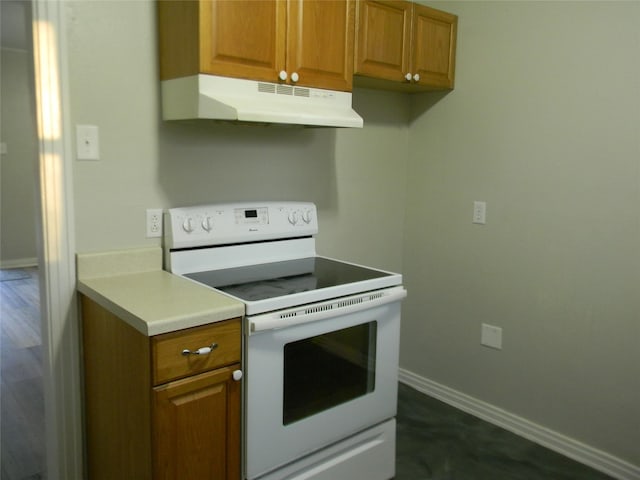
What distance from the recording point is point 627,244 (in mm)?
2131

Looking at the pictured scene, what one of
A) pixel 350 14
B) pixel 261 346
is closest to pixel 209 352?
pixel 261 346

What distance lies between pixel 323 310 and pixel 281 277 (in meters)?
0.32

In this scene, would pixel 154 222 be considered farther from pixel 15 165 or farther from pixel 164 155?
pixel 15 165

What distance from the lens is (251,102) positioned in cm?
183

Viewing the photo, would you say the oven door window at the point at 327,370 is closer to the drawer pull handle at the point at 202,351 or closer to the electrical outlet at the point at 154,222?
the drawer pull handle at the point at 202,351

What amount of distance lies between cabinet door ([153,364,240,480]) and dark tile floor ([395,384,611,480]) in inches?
34.9

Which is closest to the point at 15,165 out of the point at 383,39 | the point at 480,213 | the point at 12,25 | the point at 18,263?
the point at 18,263

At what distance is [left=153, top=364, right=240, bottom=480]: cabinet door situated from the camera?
4.82 feet

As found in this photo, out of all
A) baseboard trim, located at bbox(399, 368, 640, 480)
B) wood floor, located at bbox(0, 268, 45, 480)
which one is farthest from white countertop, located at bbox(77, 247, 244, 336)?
baseboard trim, located at bbox(399, 368, 640, 480)

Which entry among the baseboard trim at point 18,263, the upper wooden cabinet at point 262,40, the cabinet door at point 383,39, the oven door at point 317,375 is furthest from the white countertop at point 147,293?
the baseboard trim at point 18,263

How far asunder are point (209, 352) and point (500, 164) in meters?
1.65

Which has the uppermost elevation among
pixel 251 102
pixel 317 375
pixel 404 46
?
pixel 404 46

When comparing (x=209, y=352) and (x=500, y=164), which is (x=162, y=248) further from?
(x=500, y=164)

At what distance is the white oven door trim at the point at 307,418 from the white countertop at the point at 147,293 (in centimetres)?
17
